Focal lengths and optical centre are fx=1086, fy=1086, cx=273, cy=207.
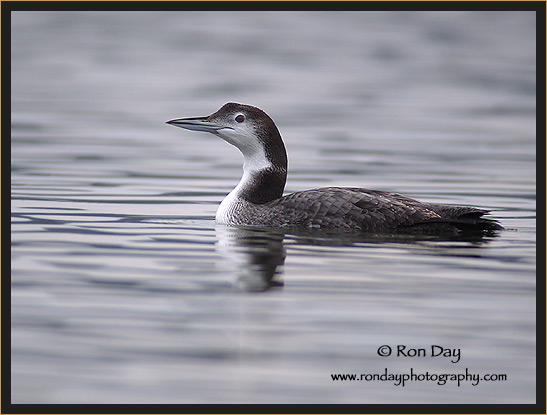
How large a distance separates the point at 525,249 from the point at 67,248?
3.15m

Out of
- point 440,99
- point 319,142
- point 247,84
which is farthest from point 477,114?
point 247,84

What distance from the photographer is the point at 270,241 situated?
770 cm

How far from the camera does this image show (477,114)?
58.7 ft

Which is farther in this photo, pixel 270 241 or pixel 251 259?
pixel 270 241

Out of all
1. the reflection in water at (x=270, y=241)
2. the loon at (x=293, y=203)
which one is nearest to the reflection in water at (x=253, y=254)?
the reflection in water at (x=270, y=241)

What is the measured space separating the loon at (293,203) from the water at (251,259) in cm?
22

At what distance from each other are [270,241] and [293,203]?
2.02 ft

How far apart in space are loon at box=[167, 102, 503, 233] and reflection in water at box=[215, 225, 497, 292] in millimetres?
85

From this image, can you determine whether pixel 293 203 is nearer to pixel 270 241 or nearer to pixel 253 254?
pixel 270 241

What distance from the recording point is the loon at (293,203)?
7922 mm

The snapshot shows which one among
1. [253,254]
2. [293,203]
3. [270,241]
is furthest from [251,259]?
[293,203]

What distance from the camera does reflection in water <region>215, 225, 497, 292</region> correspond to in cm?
677

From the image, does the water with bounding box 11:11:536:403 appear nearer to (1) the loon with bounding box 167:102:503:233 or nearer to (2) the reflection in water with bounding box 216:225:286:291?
(2) the reflection in water with bounding box 216:225:286:291

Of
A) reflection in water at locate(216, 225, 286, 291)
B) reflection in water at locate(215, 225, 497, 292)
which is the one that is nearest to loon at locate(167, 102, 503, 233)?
reflection in water at locate(215, 225, 497, 292)
